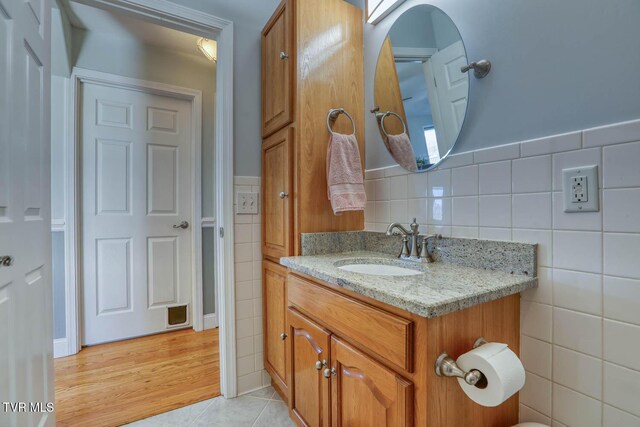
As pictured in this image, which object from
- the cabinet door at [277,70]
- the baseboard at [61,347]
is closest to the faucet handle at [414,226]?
the cabinet door at [277,70]

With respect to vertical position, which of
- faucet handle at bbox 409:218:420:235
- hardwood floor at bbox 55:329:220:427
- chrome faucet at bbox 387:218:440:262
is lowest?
hardwood floor at bbox 55:329:220:427

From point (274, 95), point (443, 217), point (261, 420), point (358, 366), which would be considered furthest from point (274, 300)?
point (274, 95)

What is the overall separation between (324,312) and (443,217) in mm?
576

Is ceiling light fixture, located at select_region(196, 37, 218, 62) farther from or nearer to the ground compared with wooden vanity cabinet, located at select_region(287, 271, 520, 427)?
farther from the ground

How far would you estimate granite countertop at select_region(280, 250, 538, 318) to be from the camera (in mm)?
641

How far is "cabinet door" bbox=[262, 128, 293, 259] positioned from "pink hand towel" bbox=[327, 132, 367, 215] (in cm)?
19

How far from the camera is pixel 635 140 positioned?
2.24ft

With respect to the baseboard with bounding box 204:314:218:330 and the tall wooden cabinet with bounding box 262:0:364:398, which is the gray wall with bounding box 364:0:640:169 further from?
the baseboard with bounding box 204:314:218:330

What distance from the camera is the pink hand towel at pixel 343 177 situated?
1285 millimetres

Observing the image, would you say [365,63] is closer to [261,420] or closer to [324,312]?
[324,312]

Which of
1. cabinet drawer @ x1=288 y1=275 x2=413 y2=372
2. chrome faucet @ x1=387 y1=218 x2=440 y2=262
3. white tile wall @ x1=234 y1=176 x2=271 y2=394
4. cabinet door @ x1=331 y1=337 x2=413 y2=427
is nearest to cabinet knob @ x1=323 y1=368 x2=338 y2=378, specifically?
cabinet door @ x1=331 y1=337 x2=413 y2=427

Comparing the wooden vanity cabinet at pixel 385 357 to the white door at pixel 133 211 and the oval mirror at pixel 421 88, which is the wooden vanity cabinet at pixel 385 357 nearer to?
the oval mirror at pixel 421 88

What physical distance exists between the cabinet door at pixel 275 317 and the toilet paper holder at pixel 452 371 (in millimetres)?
781

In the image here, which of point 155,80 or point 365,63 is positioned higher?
point 155,80
